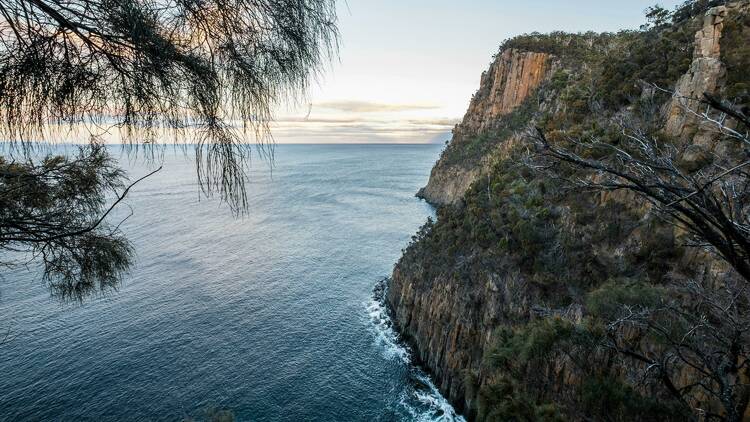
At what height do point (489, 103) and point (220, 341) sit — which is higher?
point (489, 103)

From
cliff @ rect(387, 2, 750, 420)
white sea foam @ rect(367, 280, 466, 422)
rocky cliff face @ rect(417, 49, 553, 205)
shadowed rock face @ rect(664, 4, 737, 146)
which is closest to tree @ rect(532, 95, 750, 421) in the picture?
cliff @ rect(387, 2, 750, 420)

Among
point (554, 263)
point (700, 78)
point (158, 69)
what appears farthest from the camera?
point (554, 263)

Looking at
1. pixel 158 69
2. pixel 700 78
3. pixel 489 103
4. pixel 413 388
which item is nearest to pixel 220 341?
pixel 413 388

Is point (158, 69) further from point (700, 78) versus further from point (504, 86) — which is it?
point (504, 86)

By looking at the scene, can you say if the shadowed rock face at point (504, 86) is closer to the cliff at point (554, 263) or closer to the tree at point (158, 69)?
the cliff at point (554, 263)

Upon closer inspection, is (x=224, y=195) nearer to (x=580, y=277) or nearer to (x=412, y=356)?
(x=580, y=277)
